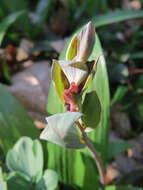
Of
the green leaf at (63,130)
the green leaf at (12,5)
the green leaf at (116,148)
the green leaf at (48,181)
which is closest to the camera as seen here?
the green leaf at (63,130)

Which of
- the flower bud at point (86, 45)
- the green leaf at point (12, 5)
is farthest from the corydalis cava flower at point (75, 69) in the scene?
the green leaf at point (12, 5)

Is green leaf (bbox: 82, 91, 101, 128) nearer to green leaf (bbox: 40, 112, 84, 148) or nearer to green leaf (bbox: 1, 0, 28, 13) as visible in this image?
green leaf (bbox: 40, 112, 84, 148)

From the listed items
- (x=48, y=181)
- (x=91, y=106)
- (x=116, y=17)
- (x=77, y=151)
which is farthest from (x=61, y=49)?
(x=91, y=106)

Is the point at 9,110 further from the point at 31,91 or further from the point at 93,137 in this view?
the point at 31,91

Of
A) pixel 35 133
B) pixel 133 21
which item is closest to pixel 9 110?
pixel 35 133

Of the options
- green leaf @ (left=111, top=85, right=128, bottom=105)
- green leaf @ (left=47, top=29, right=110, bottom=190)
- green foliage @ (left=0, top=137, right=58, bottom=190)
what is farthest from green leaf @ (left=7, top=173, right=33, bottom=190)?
green leaf @ (left=111, top=85, right=128, bottom=105)

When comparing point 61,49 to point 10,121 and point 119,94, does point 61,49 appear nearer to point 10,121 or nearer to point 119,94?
point 119,94

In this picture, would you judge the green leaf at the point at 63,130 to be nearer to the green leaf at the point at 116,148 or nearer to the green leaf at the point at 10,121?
the green leaf at the point at 10,121
